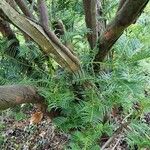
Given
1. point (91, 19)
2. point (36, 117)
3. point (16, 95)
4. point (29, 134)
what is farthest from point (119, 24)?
point (29, 134)

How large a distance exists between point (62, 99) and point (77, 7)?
57 cm

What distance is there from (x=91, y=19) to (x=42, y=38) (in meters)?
0.27

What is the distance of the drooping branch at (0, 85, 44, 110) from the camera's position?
108 cm

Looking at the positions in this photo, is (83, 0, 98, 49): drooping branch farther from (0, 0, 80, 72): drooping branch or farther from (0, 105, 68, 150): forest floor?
(0, 105, 68, 150): forest floor

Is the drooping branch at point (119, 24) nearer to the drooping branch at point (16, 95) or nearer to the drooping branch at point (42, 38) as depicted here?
the drooping branch at point (42, 38)

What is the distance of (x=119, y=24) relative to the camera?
112 cm

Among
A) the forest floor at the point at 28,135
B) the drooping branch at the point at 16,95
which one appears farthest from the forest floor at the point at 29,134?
the drooping branch at the point at 16,95

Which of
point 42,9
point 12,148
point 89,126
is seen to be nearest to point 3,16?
point 42,9

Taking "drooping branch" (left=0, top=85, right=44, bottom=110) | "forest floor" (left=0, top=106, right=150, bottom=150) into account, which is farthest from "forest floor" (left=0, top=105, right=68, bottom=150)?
"drooping branch" (left=0, top=85, right=44, bottom=110)

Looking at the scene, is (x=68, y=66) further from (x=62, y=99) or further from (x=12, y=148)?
(x=12, y=148)

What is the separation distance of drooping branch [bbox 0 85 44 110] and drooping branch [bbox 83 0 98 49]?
0.34m

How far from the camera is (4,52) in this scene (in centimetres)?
142

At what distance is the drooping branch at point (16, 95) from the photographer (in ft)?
3.56

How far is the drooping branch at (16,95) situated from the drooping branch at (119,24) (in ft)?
0.86
